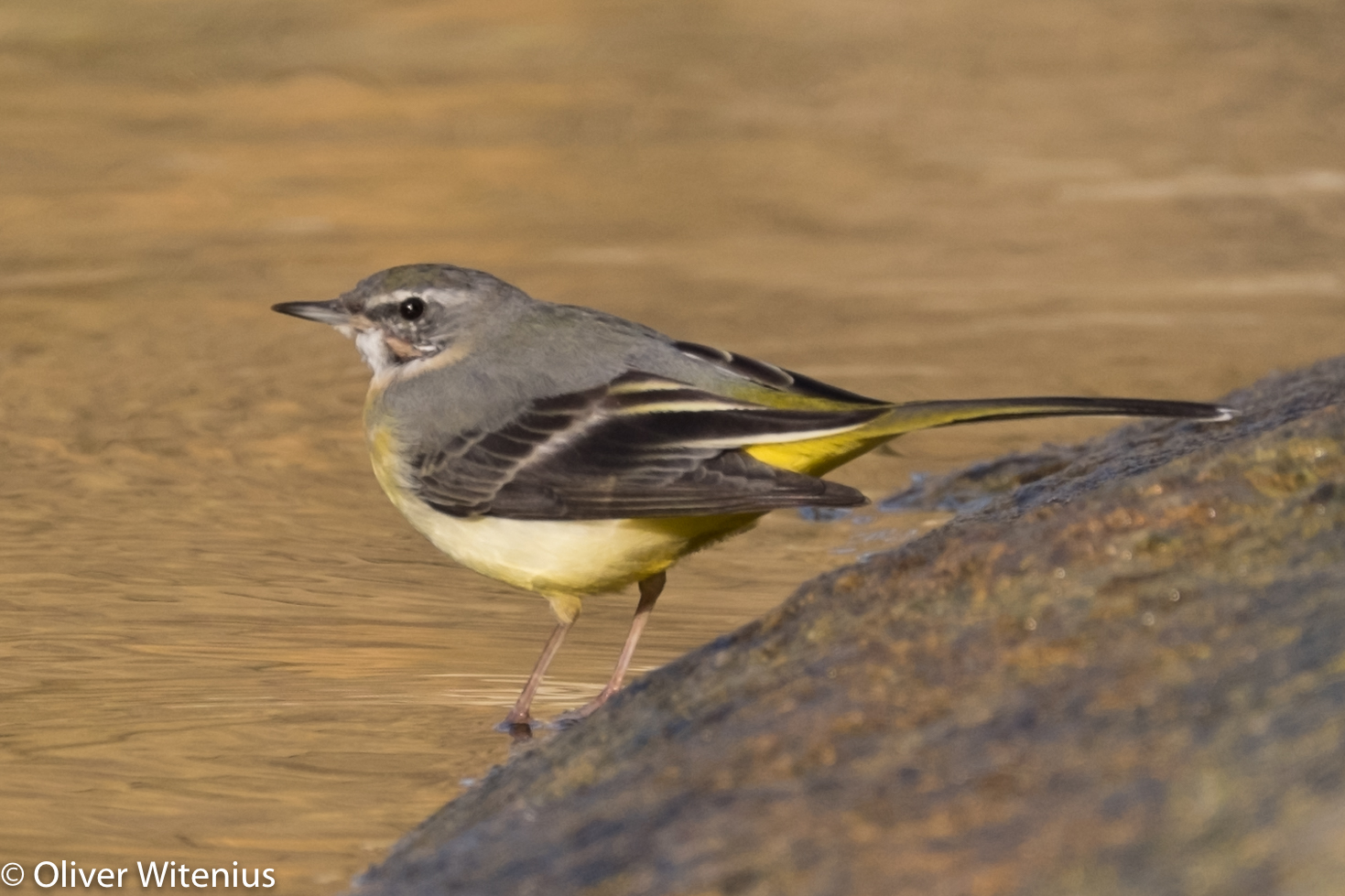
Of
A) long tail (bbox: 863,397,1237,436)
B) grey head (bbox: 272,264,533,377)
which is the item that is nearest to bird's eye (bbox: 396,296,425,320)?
grey head (bbox: 272,264,533,377)

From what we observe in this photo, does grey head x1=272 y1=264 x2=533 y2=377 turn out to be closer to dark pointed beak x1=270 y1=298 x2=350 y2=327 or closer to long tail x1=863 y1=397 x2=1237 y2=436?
dark pointed beak x1=270 y1=298 x2=350 y2=327

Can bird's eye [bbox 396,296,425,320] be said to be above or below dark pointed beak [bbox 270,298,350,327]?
above

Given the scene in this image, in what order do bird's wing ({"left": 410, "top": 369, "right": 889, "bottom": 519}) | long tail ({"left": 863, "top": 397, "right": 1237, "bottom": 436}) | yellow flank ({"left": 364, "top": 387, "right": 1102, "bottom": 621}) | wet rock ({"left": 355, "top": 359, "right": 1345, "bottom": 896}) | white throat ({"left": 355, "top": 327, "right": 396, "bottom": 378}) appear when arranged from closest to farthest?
wet rock ({"left": 355, "top": 359, "right": 1345, "bottom": 896}) < long tail ({"left": 863, "top": 397, "right": 1237, "bottom": 436}) < bird's wing ({"left": 410, "top": 369, "right": 889, "bottom": 519}) < yellow flank ({"left": 364, "top": 387, "right": 1102, "bottom": 621}) < white throat ({"left": 355, "top": 327, "right": 396, "bottom": 378})

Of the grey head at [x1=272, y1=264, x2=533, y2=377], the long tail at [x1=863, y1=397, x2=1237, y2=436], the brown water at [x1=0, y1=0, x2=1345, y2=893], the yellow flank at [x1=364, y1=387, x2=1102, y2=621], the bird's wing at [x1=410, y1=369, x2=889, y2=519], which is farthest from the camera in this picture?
the grey head at [x1=272, y1=264, x2=533, y2=377]

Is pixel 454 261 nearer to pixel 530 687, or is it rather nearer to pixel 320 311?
pixel 320 311

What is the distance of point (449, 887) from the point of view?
13.3 ft

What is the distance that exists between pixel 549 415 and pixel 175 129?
32.7ft

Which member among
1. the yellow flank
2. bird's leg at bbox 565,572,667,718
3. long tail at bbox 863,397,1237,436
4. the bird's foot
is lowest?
the bird's foot

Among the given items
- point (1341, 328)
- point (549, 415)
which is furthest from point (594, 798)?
point (1341, 328)

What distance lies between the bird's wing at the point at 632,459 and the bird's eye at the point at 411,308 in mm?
678

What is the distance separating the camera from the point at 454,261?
1182 centimetres

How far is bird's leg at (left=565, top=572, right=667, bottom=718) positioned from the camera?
5.77m

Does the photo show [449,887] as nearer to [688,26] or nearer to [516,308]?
[516,308]

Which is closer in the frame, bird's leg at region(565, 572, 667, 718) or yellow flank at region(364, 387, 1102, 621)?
yellow flank at region(364, 387, 1102, 621)
